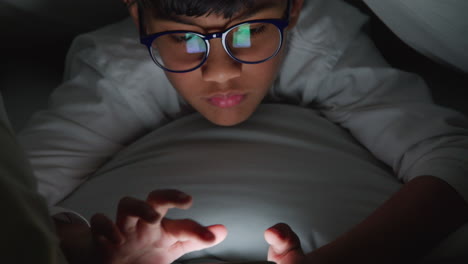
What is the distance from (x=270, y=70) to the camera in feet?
2.25

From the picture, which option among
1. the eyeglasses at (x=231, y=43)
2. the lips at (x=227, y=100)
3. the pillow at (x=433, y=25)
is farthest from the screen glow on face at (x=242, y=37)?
the pillow at (x=433, y=25)

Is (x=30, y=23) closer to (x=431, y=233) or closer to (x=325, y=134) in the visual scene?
(x=325, y=134)

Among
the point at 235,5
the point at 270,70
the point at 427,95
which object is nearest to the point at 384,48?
the point at 427,95

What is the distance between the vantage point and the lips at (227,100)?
0.68m

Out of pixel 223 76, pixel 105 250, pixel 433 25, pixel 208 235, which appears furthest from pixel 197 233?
pixel 433 25

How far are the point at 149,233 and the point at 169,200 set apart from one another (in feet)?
0.23

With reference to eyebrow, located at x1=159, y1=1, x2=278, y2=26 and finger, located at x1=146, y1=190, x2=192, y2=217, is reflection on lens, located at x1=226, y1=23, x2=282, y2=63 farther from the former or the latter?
finger, located at x1=146, y1=190, x2=192, y2=217

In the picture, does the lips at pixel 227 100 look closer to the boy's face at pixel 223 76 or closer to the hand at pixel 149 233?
the boy's face at pixel 223 76

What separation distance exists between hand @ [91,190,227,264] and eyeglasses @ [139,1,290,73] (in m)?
0.25

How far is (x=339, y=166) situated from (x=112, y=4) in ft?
2.30

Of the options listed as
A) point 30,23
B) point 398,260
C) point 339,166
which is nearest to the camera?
point 398,260

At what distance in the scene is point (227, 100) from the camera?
27.0 inches

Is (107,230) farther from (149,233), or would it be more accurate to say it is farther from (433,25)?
(433,25)

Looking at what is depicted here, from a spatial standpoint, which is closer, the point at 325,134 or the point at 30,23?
the point at 325,134
